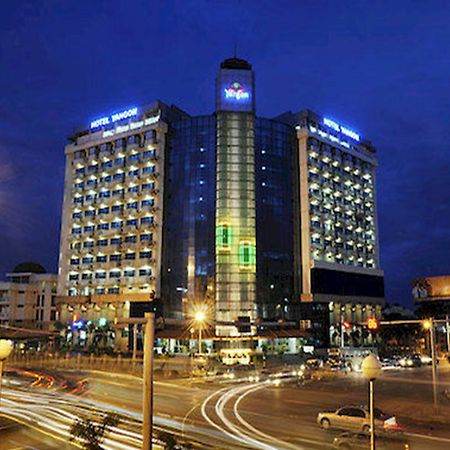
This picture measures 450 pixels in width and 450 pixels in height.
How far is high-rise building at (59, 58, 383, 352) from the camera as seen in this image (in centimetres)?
9638

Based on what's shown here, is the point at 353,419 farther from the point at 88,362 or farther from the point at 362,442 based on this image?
the point at 88,362

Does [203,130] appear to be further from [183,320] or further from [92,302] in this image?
[92,302]

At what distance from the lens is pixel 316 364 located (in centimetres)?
7019

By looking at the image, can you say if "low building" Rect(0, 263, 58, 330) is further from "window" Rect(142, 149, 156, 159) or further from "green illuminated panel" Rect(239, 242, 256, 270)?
"green illuminated panel" Rect(239, 242, 256, 270)

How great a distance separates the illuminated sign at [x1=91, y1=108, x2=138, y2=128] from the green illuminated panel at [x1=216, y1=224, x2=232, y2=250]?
130 ft

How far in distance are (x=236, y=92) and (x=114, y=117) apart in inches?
1392

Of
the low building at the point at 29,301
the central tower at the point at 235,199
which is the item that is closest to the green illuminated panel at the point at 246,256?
the central tower at the point at 235,199

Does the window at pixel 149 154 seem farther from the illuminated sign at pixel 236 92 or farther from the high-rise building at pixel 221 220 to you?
the illuminated sign at pixel 236 92

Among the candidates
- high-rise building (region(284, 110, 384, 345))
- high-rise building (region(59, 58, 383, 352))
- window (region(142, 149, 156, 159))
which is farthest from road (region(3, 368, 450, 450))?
window (region(142, 149, 156, 159))

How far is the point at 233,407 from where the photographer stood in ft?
Answer: 113

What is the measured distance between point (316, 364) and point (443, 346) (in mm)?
52778

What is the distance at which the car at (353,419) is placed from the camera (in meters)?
24.9

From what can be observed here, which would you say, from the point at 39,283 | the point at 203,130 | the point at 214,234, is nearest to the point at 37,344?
the point at 39,283

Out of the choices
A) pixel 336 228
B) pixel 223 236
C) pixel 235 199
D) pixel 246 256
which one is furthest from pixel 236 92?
pixel 336 228
